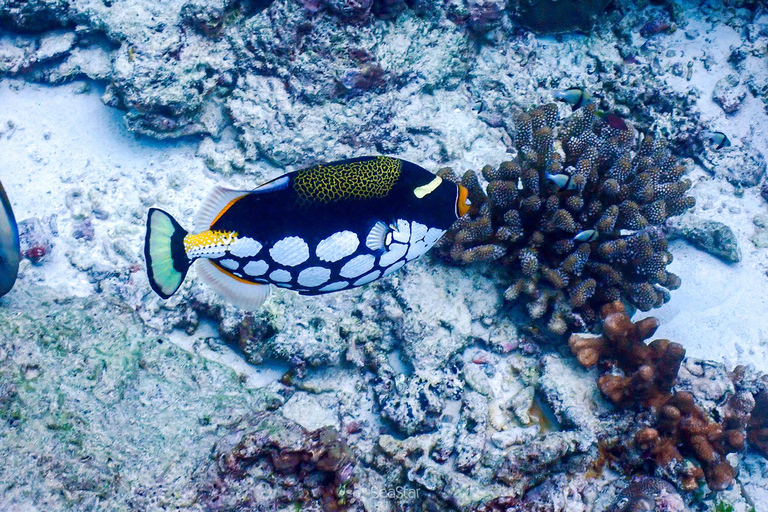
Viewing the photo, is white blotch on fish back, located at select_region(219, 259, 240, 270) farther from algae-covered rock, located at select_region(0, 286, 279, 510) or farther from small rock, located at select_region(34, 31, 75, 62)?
small rock, located at select_region(34, 31, 75, 62)

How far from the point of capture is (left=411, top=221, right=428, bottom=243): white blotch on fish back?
2.24 meters

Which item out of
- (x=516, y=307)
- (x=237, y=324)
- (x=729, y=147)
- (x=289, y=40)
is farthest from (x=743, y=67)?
(x=237, y=324)

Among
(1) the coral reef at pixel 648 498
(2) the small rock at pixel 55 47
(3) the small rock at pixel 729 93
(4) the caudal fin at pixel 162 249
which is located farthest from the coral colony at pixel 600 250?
(2) the small rock at pixel 55 47

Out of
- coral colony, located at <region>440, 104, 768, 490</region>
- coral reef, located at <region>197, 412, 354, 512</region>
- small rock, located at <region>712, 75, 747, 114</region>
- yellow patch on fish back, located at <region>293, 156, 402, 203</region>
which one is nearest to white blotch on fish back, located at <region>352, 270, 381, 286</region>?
yellow patch on fish back, located at <region>293, 156, 402, 203</region>

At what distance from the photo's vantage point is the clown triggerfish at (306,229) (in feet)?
6.83

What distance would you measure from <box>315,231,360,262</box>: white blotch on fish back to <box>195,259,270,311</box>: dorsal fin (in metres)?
0.38

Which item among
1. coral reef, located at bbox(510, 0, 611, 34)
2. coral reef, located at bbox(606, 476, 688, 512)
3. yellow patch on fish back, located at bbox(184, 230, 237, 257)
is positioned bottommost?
coral reef, located at bbox(606, 476, 688, 512)

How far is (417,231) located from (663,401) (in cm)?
275

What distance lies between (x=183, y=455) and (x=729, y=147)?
6.86 metres

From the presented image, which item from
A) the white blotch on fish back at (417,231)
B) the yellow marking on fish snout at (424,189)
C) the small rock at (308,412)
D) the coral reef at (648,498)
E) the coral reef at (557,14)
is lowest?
the small rock at (308,412)

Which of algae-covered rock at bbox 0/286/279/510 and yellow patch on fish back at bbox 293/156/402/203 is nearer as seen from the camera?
yellow patch on fish back at bbox 293/156/402/203

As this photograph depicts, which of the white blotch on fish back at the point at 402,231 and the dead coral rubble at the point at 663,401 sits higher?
the white blotch on fish back at the point at 402,231

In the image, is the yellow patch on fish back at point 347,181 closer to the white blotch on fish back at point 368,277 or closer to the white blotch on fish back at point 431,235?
the white blotch on fish back at point 431,235

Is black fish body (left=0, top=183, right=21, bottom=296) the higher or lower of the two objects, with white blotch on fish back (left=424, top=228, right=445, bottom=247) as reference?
→ lower
